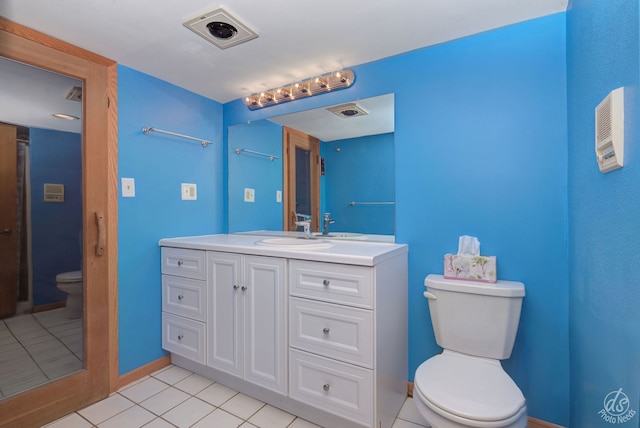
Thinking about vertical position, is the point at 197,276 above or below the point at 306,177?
below

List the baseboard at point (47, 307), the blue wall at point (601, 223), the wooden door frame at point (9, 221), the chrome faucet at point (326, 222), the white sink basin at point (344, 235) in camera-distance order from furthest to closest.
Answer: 1. the chrome faucet at point (326, 222)
2. the white sink basin at point (344, 235)
3. the baseboard at point (47, 307)
4. the wooden door frame at point (9, 221)
5. the blue wall at point (601, 223)

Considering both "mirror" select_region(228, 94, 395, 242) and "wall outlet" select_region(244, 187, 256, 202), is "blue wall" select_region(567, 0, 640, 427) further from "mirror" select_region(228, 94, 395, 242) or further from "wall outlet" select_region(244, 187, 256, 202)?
"wall outlet" select_region(244, 187, 256, 202)

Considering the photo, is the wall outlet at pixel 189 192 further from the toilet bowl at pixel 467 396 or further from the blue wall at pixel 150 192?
the toilet bowl at pixel 467 396

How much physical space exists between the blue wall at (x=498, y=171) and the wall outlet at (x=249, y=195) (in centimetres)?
126

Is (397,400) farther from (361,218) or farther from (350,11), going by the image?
(350,11)

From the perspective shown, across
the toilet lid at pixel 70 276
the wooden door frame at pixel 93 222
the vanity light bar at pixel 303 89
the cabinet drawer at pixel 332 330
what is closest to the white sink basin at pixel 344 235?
the cabinet drawer at pixel 332 330

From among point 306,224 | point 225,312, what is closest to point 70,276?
point 225,312

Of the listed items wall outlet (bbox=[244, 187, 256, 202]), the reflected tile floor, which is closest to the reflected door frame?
wall outlet (bbox=[244, 187, 256, 202])

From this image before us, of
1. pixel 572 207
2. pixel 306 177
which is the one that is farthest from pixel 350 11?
pixel 572 207

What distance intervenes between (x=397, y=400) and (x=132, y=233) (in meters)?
1.91

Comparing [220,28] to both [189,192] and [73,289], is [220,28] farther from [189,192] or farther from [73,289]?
[73,289]

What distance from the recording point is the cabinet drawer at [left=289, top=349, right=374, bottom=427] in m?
1.38

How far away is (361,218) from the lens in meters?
2.01

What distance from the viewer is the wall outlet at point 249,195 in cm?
255
